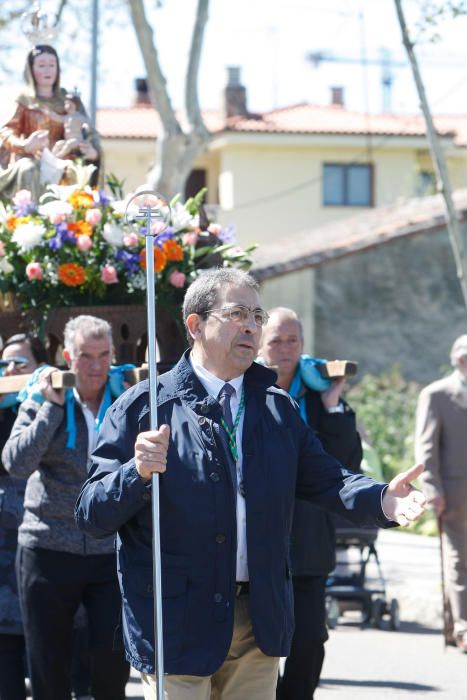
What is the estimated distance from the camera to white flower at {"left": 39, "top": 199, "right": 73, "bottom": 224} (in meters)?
7.76

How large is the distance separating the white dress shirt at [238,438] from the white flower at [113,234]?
111 inches

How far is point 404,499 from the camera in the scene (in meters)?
4.80

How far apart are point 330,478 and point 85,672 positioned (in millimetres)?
3155

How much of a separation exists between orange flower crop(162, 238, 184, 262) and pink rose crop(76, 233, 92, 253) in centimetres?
39

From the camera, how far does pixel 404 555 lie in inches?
576

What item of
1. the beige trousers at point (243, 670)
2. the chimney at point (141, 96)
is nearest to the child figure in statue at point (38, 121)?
the beige trousers at point (243, 670)

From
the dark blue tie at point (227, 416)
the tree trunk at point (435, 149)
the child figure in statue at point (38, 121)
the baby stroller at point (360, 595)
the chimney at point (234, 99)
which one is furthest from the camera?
the chimney at point (234, 99)

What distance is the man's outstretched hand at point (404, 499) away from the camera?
4.70 metres

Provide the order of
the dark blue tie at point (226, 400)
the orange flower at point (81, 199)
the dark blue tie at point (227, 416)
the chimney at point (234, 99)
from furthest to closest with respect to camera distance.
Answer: the chimney at point (234, 99)
the orange flower at point (81, 199)
the dark blue tie at point (226, 400)
the dark blue tie at point (227, 416)

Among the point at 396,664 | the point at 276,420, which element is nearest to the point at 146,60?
the point at 396,664

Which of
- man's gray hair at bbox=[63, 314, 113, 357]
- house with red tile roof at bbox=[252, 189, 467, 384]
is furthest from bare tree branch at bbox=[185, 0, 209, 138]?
man's gray hair at bbox=[63, 314, 113, 357]

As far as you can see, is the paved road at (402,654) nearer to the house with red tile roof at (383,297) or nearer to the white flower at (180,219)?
the white flower at (180,219)

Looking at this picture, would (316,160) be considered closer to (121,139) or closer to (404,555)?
(121,139)

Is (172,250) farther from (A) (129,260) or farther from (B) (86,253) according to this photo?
(B) (86,253)
